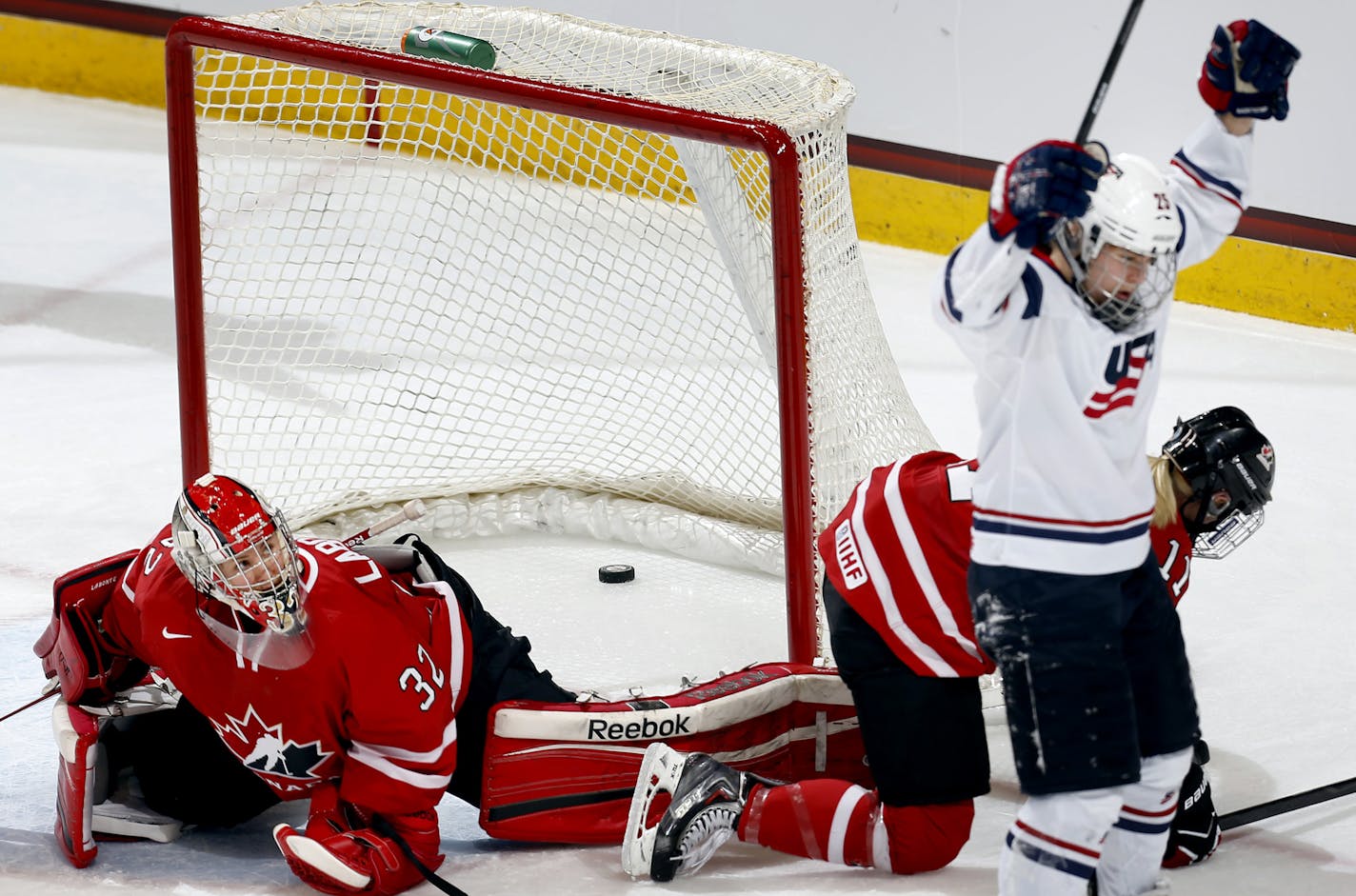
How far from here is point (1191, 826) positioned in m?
2.31

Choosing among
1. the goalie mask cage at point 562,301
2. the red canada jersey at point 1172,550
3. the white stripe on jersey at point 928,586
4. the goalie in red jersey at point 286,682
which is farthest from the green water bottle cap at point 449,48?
the red canada jersey at point 1172,550

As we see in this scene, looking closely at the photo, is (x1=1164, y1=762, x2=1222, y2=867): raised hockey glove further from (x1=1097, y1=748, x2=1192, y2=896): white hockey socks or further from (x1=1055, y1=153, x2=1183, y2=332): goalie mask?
(x1=1055, y1=153, x2=1183, y2=332): goalie mask

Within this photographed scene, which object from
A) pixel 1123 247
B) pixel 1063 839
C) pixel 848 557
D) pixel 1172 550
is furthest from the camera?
pixel 848 557

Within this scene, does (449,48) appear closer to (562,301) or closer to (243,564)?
(243,564)

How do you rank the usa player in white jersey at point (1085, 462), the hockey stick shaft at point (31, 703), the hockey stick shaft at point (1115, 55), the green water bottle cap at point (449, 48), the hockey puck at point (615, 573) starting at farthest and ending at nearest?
1. the hockey stick shaft at point (1115, 55)
2. the hockey puck at point (615, 573)
3. the green water bottle cap at point (449, 48)
4. the hockey stick shaft at point (31, 703)
5. the usa player in white jersey at point (1085, 462)

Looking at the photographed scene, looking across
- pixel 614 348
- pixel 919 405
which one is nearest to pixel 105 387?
pixel 614 348

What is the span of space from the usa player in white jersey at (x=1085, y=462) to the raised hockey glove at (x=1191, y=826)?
1.07 ft

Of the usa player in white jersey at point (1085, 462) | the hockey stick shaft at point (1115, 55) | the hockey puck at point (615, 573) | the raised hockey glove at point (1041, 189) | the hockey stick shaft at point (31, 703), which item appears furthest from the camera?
the hockey stick shaft at point (1115, 55)

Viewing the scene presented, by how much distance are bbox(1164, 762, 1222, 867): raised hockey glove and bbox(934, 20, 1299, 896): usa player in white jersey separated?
0.33 metres

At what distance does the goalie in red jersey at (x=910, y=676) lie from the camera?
7.10 ft

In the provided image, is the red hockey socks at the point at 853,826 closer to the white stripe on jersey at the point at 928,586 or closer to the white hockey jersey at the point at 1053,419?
the white stripe on jersey at the point at 928,586

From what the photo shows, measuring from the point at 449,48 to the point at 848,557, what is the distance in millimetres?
1170

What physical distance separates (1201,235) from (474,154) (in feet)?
7.57

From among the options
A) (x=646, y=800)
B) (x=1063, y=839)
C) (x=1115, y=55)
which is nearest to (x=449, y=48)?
(x=646, y=800)
